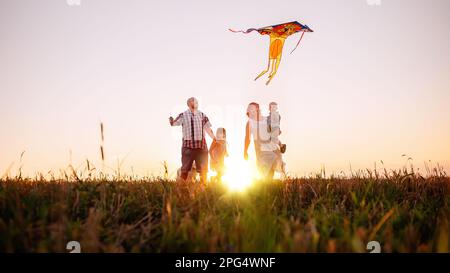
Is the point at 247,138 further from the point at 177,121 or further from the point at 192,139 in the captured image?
the point at 177,121

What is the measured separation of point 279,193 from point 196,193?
3.98 feet

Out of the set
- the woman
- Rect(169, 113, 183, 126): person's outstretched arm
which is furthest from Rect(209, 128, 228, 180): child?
the woman

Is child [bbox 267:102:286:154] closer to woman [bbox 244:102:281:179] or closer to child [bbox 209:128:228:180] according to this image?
woman [bbox 244:102:281:179]

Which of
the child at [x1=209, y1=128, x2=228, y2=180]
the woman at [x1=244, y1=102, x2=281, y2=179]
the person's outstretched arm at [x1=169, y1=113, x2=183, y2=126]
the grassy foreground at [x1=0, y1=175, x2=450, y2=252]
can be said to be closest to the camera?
the grassy foreground at [x1=0, y1=175, x2=450, y2=252]

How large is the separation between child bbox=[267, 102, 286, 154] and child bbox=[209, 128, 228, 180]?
246 centimetres

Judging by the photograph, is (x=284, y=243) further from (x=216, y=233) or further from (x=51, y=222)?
(x=51, y=222)

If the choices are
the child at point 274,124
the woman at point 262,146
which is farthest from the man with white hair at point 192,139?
the child at point 274,124

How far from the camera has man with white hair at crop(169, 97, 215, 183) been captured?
854cm

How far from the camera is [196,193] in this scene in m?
4.16

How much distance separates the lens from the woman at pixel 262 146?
827 centimetres

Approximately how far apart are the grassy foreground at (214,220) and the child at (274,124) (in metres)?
2.90

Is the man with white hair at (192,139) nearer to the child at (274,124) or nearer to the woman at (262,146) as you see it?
the woman at (262,146)
